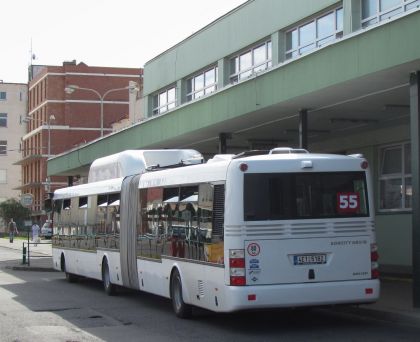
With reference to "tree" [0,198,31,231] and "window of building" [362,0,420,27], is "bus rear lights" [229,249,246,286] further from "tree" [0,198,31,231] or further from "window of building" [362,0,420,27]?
"tree" [0,198,31,231]

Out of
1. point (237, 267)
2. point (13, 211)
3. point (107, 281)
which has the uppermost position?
point (13, 211)

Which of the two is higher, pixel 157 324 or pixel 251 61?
pixel 251 61

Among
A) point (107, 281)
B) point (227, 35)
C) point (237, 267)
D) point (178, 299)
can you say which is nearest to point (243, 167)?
point (237, 267)

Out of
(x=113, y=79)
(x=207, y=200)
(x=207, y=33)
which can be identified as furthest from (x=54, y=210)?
(x=113, y=79)

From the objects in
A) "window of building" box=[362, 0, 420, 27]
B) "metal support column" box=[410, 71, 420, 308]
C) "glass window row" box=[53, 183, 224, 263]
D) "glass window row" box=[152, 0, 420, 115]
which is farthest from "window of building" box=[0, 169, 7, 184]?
"metal support column" box=[410, 71, 420, 308]

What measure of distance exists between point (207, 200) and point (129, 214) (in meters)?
4.71

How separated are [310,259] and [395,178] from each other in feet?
34.7

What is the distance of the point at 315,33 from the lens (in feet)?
67.9

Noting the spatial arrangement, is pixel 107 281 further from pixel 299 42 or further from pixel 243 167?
pixel 299 42

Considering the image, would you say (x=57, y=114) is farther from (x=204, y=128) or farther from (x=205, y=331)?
(x=205, y=331)

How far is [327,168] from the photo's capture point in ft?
39.2

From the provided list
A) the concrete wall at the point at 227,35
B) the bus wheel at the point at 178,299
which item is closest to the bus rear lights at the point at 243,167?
the bus wheel at the point at 178,299

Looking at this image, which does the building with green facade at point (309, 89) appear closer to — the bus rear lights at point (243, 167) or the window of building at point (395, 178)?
the window of building at point (395, 178)

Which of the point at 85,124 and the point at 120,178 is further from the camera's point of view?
the point at 85,124
